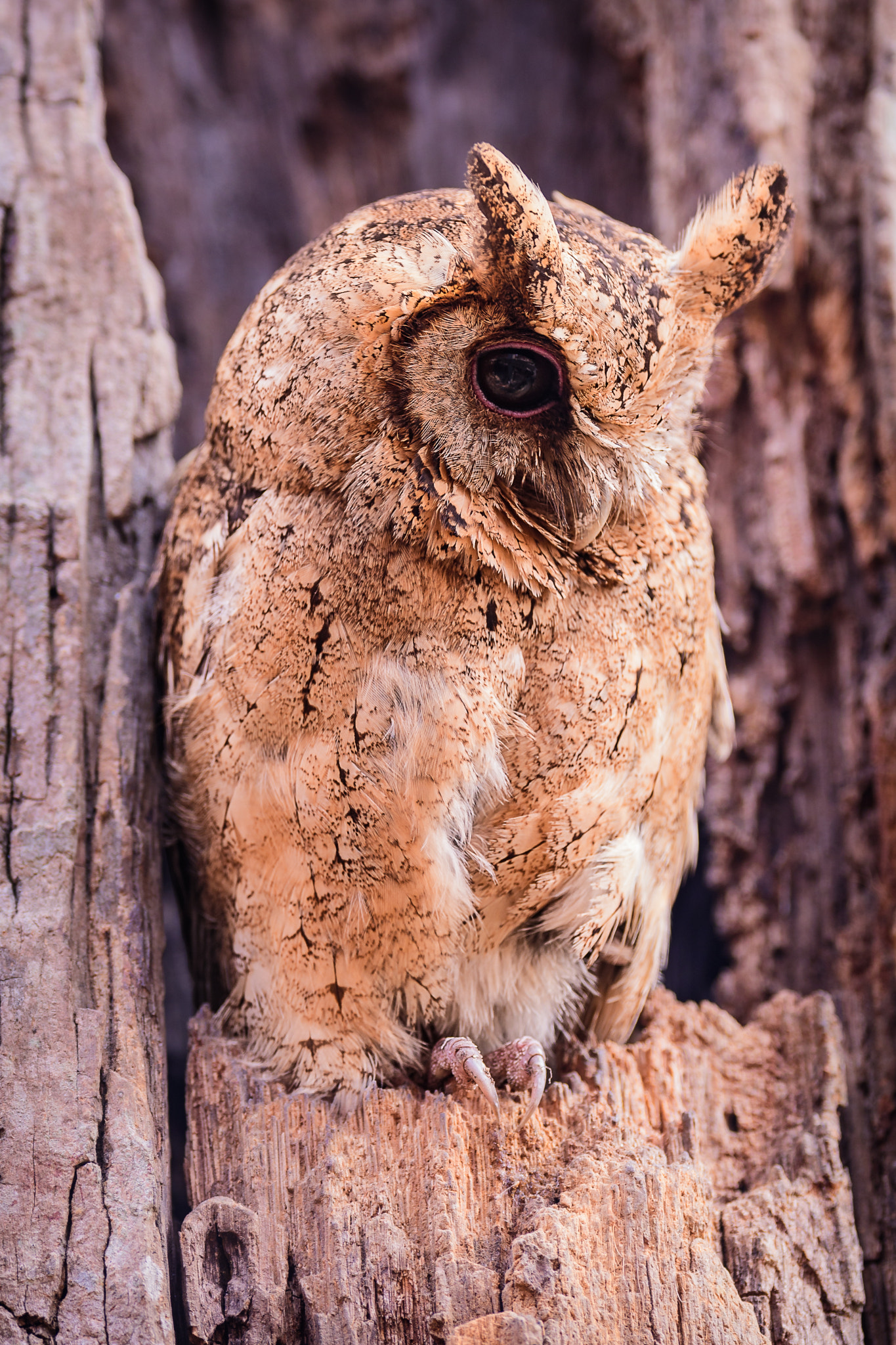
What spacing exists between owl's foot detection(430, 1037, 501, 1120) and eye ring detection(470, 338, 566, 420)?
0.91 m

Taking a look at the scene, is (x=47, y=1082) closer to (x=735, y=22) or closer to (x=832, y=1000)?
(x=832, y=1000)

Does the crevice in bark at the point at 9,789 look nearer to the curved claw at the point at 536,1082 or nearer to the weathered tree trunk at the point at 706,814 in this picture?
the weathered tree trunk at the point at 706,814

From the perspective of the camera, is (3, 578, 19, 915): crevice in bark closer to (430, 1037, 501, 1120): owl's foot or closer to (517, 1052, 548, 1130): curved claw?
(430, 1037, 501, 1120): owl's foot

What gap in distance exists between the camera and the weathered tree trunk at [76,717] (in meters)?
1.45

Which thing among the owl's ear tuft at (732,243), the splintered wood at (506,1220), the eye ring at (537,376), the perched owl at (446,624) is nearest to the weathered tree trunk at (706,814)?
the splintered wood at (506,1220)

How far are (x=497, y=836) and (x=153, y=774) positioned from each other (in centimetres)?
61

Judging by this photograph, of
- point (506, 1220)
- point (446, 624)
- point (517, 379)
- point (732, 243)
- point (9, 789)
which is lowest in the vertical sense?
point (506, 1220)

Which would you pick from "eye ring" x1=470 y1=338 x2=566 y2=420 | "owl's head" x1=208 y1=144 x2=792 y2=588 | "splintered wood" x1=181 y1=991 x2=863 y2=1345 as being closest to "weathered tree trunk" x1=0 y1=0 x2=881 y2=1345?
"splintered wood" x1=181 y1=991 x2=863 y2=1345

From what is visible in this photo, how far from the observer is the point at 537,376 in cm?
140

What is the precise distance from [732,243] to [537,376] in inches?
15.9

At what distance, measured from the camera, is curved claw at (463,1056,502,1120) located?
5.13ft

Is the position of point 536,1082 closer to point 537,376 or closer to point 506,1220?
→ point 506,1220

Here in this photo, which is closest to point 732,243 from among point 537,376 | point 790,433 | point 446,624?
point 537,376

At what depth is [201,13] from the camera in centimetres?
306
